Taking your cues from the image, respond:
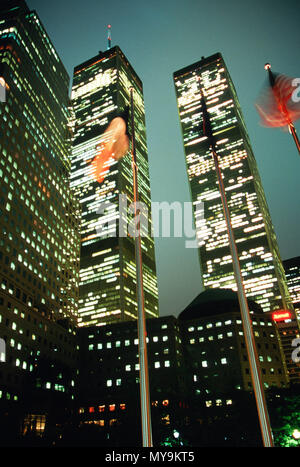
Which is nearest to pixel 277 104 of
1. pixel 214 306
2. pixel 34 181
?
pixel 34 181

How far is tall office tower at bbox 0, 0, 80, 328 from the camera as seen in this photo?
96.2 meters

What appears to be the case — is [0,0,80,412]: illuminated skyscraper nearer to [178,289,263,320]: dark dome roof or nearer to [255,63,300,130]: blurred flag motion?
[178,289,263,320]: dark dome roof

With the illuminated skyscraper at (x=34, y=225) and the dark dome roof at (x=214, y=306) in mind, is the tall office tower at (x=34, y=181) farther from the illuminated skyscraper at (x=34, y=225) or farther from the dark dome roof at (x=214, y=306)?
the dark dome roof at (x=214, y=306)

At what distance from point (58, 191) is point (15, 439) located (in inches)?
3126

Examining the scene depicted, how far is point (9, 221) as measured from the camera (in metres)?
95.2

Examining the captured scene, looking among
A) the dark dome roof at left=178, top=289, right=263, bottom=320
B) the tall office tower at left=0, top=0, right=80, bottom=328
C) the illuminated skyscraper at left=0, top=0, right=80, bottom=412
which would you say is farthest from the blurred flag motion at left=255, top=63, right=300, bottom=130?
the dark dome roof at left=178, top=289, right=263, bottom=320

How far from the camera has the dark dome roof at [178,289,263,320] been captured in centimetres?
13788

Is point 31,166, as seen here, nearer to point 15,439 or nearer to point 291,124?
point 15,439

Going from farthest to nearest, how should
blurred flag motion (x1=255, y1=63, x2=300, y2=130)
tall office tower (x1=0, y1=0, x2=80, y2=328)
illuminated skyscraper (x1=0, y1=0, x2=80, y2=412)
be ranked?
tall office tower (x1=0, y1=0, x2=80, y2=328), illuminated skyscraper (x1=0, y1=0, x2=80, y2=412), blurred flag motion (x1=255, y1=63, x2=300, y2=130)

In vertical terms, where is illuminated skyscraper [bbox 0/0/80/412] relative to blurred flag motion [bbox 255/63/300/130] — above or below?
above

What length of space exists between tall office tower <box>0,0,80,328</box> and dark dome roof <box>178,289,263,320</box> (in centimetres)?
4665

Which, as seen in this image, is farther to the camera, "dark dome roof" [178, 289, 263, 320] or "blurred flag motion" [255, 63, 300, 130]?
"dark dome roof" [178, 289, 263, 320]

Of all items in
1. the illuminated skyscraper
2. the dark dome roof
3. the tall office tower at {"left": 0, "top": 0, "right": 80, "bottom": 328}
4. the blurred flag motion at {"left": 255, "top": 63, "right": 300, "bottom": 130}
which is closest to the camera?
the blurred flag motion at {"left": 255, "top": 63, "right": 300, "bottom": 130}

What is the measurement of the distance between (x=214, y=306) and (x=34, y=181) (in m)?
81.1
